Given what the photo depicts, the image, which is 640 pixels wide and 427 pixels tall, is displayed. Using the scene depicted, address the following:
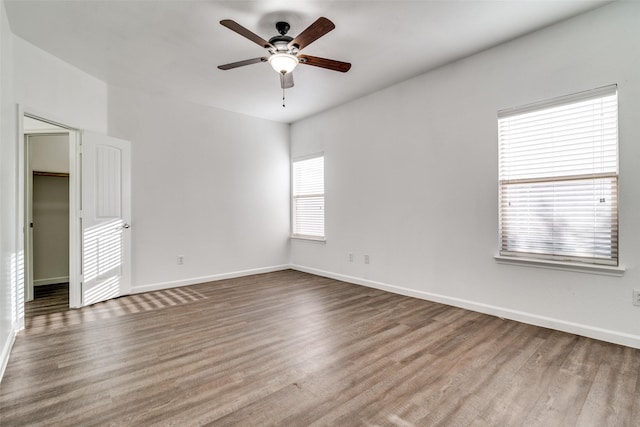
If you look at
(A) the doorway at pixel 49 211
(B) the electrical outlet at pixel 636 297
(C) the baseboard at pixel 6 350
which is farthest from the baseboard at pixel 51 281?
(B) the electrical outlet at pixel 636 297

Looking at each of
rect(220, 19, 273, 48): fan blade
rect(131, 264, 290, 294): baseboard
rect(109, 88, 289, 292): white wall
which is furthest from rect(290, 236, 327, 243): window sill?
rect(220, 19, 273, 48): fan blade

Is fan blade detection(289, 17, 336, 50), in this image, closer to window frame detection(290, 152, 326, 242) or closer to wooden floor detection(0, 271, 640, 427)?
wooden floor detection(0, 271, 640, 427)

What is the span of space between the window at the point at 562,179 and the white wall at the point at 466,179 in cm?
9

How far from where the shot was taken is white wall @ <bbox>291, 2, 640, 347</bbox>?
2.61 metres

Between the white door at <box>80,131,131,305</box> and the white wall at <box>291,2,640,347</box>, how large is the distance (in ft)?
9.70

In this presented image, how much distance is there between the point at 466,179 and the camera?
358cm

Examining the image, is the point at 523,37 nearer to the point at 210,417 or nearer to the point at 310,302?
the point at 310,302

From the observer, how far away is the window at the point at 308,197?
5.60 m

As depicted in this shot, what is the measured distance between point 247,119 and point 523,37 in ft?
13.4

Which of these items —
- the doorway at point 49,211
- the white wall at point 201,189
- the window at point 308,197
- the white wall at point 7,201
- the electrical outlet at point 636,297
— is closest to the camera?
the white wall at point 7,201

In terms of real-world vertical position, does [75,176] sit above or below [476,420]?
above

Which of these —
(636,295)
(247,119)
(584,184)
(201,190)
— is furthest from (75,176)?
(636,295)

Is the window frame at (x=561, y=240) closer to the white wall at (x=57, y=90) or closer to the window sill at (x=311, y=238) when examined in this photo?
the window sill at (x=311, y=238)

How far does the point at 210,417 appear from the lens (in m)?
1.73
